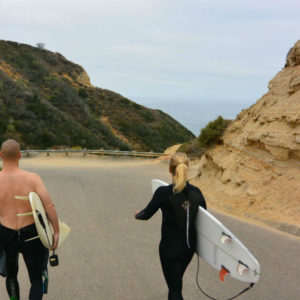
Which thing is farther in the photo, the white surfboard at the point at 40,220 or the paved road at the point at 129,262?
the paved road at the point at 129,262

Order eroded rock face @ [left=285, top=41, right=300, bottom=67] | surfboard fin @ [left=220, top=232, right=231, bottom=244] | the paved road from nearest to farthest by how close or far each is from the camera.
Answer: surfboard fin @ [left=220, top=232, right=231, bottom=244]
the paved road
eroded rock face @ [left=285, top=41, right=300, bottom=67]

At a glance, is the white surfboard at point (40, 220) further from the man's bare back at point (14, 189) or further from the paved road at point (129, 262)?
the paved road at point (129, 262)

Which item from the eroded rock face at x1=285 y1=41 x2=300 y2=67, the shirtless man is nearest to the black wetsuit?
the shirtless man

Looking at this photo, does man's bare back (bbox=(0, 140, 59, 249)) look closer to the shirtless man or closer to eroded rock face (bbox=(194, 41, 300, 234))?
the shirtless man

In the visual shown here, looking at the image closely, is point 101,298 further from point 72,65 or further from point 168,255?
point 72,65

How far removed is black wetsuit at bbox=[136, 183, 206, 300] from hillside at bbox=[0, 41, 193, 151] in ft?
93.8

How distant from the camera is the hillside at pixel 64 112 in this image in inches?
1372

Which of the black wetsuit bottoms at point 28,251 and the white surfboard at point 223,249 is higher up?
the white surfboard at point 223,249

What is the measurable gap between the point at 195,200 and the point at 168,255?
1.99 ft

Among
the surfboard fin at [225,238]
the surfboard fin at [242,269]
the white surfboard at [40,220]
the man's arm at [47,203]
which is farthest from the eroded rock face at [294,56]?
the white surfboard at [40,220]

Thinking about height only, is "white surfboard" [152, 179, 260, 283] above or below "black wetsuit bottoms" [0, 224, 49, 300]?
above

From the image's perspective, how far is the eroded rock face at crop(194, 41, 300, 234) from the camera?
8.47 meters

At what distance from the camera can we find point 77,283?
197 inches

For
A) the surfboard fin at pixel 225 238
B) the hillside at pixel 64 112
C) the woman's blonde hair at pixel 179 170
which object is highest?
the hillside at pixel 64 112
